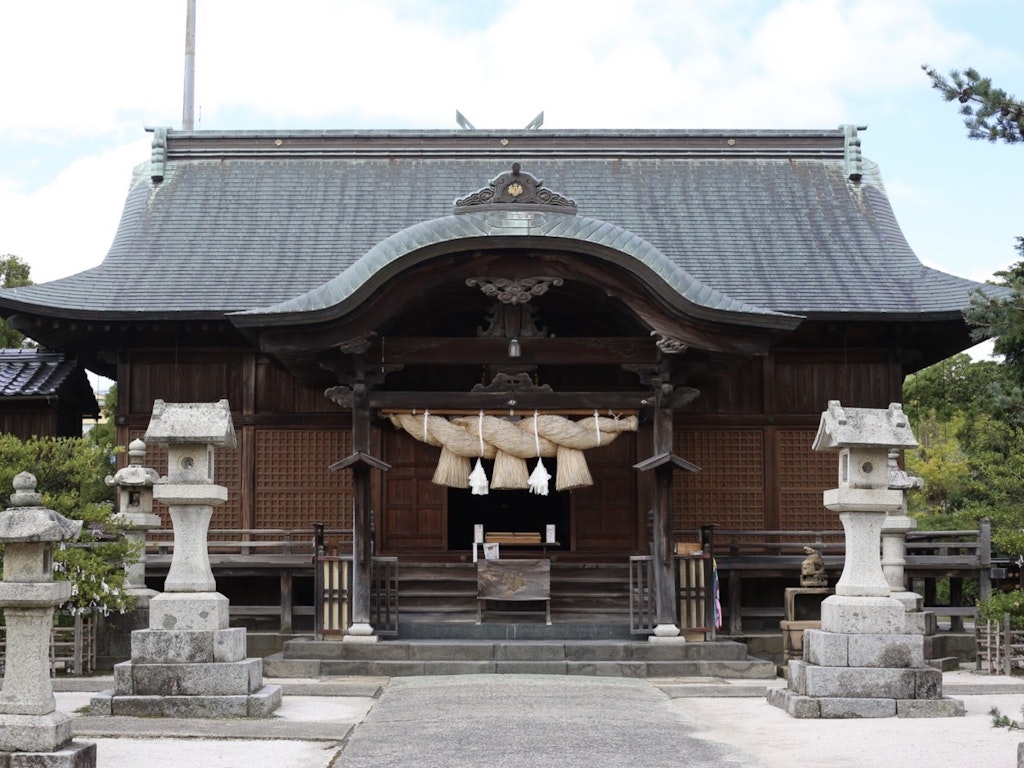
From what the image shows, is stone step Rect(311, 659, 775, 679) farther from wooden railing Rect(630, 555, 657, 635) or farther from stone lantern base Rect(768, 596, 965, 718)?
stone lantern base Rect(768, 596, 965, 718)

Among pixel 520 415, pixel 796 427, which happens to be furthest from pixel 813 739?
pixel 796 427

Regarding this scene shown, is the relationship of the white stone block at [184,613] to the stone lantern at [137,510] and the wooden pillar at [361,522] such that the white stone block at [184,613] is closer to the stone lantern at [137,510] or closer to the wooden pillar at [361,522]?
the wooden pillar at [361,522]

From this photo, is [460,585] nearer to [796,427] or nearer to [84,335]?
[796,427]

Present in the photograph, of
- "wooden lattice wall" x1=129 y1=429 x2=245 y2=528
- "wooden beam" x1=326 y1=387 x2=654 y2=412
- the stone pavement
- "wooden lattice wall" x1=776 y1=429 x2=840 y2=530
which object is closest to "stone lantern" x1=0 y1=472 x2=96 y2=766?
the stone pavement

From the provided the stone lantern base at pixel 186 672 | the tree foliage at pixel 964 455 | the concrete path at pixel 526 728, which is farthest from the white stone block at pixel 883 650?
the stone lantern base at pixel 186 672

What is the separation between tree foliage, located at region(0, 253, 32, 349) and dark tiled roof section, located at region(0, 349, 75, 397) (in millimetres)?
6523

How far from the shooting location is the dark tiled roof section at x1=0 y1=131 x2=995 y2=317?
18.3 m

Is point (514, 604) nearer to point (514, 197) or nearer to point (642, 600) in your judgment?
point (642, 600)

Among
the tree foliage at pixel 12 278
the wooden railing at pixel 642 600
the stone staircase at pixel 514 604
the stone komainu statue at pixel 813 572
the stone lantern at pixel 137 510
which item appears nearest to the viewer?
the wooden railing at pixel 642 600

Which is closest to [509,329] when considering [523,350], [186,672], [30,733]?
[523,350]

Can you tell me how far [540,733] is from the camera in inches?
384

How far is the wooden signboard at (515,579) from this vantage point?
49.6ft

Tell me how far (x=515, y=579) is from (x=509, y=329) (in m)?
2.95

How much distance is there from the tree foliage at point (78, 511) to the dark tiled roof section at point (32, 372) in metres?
2.56
